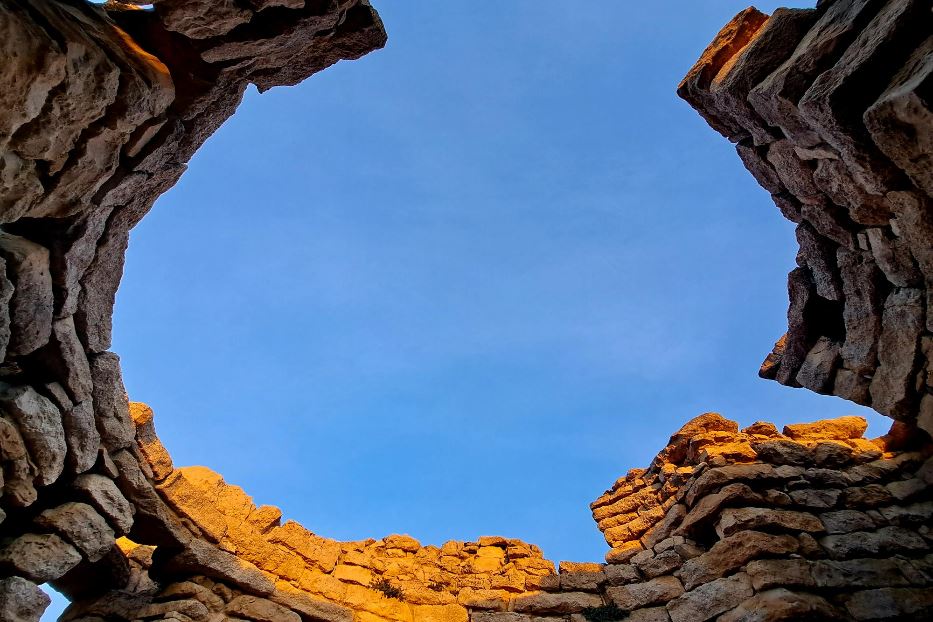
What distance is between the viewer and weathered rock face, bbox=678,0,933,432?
13.9 ft

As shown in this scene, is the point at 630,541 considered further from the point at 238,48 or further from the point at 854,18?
the point at 238,48

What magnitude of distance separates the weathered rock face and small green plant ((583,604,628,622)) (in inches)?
141

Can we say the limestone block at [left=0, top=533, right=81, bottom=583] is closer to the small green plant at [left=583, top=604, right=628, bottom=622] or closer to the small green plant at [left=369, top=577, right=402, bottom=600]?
the small green plant at [left=369, top=577, right=402, bottom=600]

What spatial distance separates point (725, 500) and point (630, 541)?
180 centimetres

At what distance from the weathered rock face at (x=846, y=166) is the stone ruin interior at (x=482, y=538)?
0.9 inches

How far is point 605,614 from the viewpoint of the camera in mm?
7207

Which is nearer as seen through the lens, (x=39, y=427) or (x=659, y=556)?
(x=39, y=427)

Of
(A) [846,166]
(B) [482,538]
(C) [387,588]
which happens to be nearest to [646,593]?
(B) [482,538]

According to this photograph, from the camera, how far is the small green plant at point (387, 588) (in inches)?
307

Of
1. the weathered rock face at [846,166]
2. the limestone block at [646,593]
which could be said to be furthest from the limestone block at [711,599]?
the weathered rock face at [846,166]

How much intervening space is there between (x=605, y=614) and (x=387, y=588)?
9.28 feet

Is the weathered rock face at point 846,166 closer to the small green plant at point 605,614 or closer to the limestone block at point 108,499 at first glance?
the small green plant at point 605,614

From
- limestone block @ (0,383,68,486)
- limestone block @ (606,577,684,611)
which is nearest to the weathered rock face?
limestone block @ (606,577,684,611)

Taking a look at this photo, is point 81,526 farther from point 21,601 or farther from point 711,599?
point 711,599
